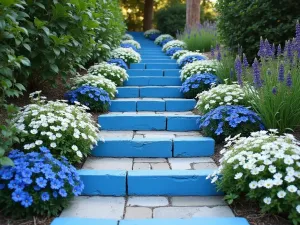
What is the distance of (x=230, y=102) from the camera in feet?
12.4

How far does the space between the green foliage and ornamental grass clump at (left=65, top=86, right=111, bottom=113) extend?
99.0 inches

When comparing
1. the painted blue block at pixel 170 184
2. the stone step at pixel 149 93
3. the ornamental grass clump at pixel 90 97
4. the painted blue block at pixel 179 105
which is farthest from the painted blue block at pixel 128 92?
the painted blue block at pixel 170 184

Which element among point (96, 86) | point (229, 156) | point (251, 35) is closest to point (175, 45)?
point (251, 35)

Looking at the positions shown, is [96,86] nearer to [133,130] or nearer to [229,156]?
[133,130]

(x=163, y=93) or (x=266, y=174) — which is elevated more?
(x=163, y=93)

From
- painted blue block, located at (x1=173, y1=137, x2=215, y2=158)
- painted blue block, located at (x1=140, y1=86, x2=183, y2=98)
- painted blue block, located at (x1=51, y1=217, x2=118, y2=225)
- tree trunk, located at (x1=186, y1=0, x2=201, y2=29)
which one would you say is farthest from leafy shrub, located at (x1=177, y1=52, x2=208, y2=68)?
painted blue block, located at (x1=51, y1=217, x2=118, y2=225)

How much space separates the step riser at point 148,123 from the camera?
4148 millimetres

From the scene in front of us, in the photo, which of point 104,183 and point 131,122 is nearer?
point 104,183

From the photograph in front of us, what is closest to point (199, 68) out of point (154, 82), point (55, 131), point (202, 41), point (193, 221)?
point (154, 82)

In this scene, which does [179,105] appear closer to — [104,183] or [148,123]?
[148,123]

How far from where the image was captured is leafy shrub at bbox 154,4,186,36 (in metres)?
16.2

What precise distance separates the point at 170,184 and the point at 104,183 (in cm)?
58

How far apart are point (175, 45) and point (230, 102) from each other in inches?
245

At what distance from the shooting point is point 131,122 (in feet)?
13.6
